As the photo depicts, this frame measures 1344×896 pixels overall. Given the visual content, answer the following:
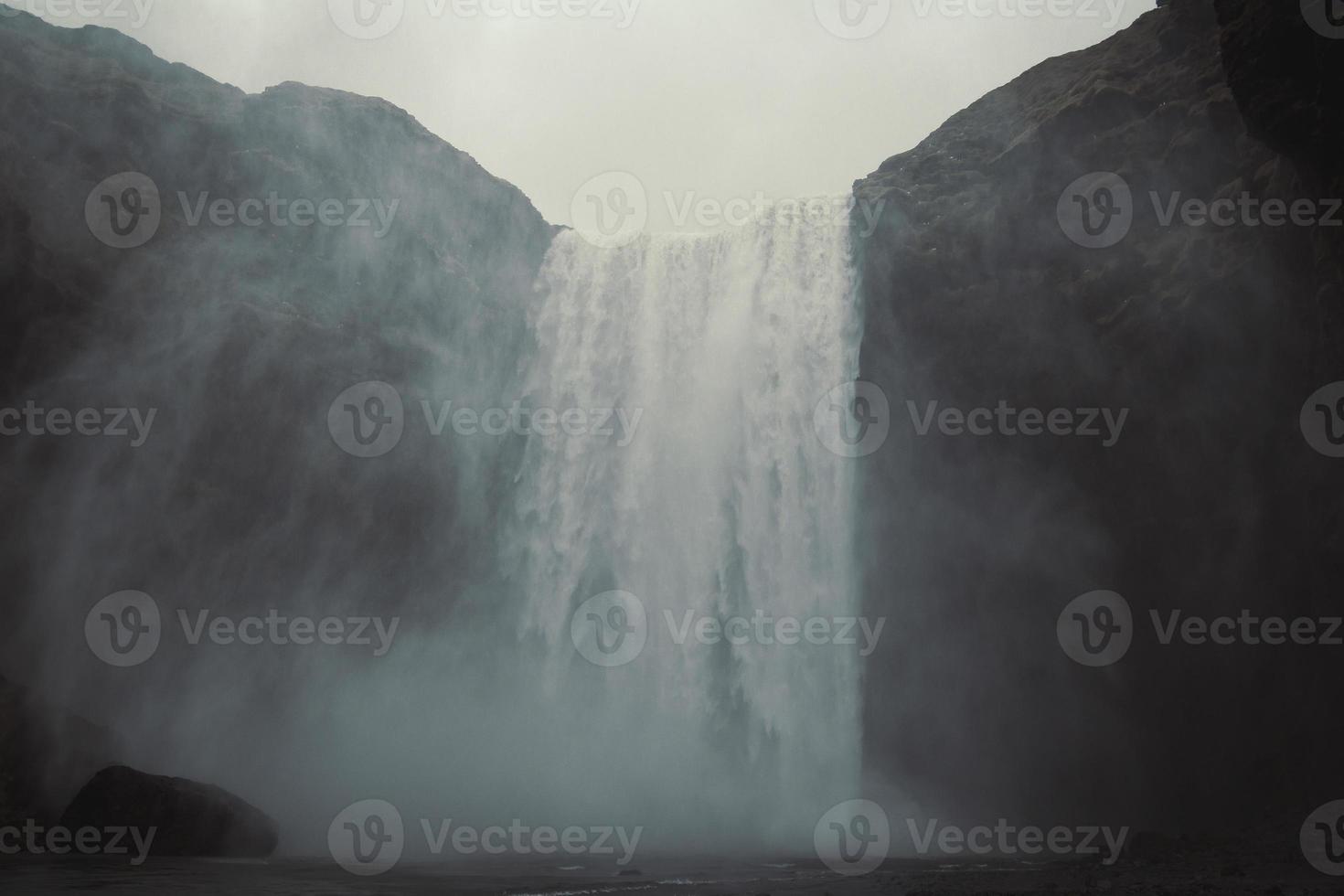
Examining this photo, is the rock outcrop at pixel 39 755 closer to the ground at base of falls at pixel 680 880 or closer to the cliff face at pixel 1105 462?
the ground at base of falls at pixel 680 880

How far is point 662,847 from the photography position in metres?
24.1

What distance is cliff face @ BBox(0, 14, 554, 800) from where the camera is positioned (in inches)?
1228

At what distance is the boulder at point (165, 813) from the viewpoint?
2111 cm

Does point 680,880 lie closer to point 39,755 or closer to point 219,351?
point 39,755

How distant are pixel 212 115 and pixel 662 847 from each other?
3081 cm

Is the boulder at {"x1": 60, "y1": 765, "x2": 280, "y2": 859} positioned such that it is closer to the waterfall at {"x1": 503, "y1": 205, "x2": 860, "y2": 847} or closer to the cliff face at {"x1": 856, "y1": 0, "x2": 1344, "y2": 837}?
the waterfall at {"x1": 503, "y1": 205, "x2": 860, "y2": 847}

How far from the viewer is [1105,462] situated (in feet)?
97.8

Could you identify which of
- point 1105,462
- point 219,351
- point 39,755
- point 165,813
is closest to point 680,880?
point 165,813

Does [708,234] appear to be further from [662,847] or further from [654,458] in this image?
[662,847]

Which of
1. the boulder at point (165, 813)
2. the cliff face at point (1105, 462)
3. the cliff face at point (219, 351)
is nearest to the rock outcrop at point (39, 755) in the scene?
the boulder at point (165, 813)

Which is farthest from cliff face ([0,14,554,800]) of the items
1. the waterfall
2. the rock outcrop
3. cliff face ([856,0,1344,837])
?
cliff face ([856,0,1344,837])

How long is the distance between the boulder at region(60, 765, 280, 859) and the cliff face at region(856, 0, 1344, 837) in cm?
1941

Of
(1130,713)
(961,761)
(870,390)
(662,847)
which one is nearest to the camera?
(662,847)

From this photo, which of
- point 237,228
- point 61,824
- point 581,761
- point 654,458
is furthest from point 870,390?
point 61,824
